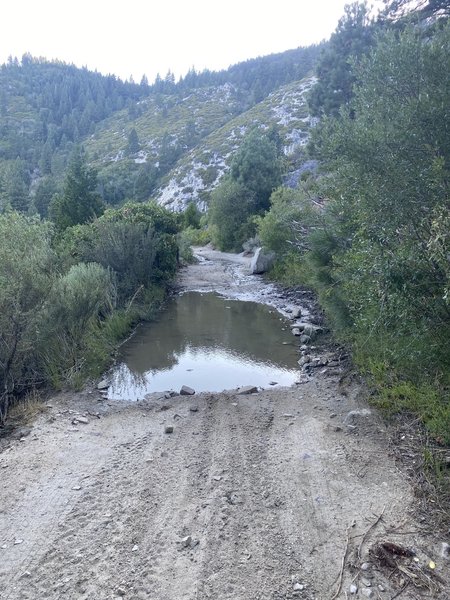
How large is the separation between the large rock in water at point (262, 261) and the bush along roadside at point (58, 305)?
11.1 meters

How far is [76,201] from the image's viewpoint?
30.2 m

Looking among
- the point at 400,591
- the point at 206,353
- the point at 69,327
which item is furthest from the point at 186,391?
the point at 400,591

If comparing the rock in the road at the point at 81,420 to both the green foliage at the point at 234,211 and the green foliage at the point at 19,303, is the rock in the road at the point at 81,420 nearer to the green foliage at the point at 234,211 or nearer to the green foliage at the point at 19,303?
the green foliage at the point at 19,303

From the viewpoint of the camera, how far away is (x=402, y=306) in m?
7.11

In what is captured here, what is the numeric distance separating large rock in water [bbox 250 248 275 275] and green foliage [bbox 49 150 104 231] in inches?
429

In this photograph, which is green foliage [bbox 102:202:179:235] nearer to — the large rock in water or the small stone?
the large rock in water

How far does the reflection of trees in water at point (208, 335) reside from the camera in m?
13.7

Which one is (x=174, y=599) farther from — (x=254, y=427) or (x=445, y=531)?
(x=254, y=427)

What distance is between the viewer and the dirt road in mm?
4805

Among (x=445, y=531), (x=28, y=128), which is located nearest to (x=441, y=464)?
(x=445, y=531)

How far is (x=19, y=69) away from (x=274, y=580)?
643 feet

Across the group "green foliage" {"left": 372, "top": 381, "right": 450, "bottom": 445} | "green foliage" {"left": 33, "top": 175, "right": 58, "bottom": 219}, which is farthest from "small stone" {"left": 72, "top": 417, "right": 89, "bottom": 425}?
"green foliage" {"left": 33, "top": 175, "right": 58, "bottom": 219}

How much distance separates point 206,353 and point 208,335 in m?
1.94

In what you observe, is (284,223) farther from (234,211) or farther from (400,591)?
(234,211)
